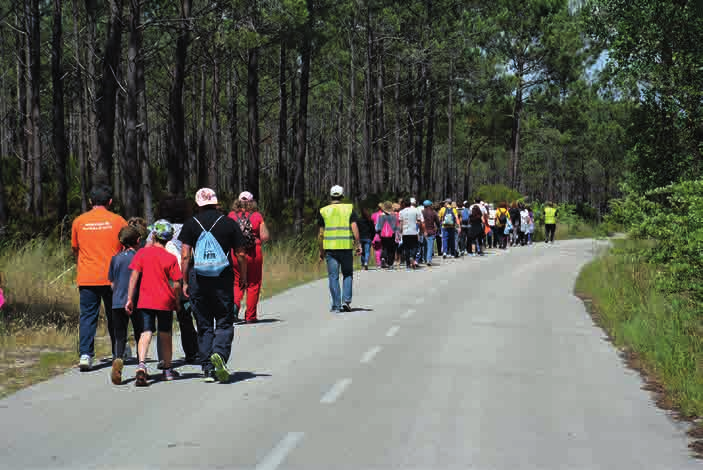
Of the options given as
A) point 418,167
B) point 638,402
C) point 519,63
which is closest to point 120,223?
point 638,402

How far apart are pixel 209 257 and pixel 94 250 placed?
1.41 m

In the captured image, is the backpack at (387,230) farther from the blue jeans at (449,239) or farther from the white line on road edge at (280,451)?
the white line on road edge at (280,451)

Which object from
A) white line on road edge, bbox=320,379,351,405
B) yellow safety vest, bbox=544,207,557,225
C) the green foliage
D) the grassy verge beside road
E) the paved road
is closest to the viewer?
the paved road

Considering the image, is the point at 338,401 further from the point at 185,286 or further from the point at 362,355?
the point at 362,355

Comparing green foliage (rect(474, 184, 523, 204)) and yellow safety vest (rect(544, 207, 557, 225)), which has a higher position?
green foliage (rect(474, 184, 523, 204))

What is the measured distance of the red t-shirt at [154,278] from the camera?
31.9 feet

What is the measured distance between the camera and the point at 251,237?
14297mm

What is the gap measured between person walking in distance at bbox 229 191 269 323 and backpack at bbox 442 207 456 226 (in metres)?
17.7

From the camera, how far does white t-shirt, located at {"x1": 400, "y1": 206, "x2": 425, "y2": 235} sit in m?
27.3

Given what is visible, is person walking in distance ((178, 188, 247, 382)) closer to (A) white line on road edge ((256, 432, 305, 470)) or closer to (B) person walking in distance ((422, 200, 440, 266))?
(A) white line on road edge ((256, 432, 305, 470))

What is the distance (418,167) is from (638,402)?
141 feet

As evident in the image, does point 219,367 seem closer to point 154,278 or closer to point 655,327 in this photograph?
point 154,278

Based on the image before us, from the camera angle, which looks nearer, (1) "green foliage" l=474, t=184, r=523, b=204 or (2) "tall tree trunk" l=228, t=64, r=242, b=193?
(2) "tall tree trunk" l=228, t=64, r=242, b=193

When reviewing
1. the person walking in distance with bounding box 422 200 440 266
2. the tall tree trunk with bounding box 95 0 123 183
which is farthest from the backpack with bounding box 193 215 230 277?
the person walking in distance with bounding box 422 200 440 266
